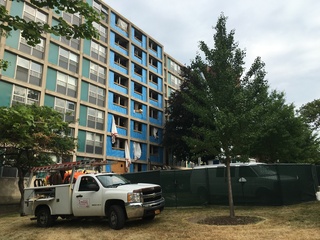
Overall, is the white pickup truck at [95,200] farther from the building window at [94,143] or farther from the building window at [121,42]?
the building window at [121,42]

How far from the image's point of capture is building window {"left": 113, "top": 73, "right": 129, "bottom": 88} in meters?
36.2

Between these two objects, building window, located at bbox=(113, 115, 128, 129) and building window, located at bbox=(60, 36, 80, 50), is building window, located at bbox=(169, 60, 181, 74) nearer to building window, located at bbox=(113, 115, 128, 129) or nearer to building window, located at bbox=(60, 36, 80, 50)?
building window, located at bbox=(113, 115, 128, 129)

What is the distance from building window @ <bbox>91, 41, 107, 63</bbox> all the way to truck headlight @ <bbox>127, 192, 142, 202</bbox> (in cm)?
2549

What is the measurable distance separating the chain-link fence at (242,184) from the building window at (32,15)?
1916 cm

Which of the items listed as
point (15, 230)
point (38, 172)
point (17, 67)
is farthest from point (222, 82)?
point (17, 67)

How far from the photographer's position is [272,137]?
68.7 ft

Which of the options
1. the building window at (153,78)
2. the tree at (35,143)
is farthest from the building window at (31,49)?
the building window at (153,78)

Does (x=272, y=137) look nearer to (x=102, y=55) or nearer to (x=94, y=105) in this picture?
(x=94, y=105)

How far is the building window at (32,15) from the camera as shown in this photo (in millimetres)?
26406

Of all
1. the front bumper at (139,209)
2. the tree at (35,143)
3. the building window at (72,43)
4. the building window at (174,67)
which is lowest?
the front bumper at (139,209)

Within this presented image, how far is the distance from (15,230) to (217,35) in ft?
36.0

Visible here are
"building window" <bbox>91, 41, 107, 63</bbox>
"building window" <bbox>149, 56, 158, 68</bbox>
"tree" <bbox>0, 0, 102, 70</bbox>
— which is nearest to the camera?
"tree" <bbox>0, 0, 102, 70</bbox>

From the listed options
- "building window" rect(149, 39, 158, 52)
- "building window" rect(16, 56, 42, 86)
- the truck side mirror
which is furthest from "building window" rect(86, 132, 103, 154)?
the truck side mirror

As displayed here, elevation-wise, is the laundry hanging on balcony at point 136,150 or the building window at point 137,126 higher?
the building window at point 137,126
